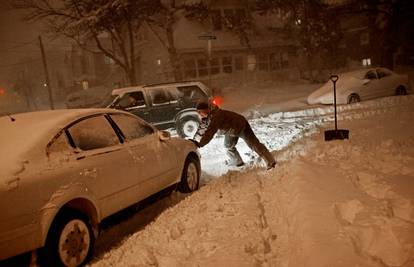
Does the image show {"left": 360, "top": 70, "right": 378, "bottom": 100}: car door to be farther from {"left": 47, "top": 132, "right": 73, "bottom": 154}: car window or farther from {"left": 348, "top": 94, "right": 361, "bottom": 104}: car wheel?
{"left": 47, "top": 132, "right": 73, "bottom": 154}: car window

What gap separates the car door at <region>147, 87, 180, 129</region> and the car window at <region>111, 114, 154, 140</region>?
6.08 meters

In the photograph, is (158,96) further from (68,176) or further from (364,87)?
(364,87)

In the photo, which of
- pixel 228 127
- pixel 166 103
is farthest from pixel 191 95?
pixel 228 127

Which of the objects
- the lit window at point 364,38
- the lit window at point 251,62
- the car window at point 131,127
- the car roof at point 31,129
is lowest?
the car window at point 131,127

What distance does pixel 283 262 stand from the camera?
12.9ft

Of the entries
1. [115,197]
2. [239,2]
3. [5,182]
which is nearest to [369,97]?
[115,197]

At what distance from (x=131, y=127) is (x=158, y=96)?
667 centimetres

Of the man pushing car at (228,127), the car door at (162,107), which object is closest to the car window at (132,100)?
the car door at (162,107)

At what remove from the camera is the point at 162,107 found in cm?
1256

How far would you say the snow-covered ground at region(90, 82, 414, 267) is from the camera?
394cm

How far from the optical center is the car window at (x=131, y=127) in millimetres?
5754

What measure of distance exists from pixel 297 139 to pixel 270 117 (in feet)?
16.3

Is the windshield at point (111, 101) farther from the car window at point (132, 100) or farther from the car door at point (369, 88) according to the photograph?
the car door at point (369, 88)

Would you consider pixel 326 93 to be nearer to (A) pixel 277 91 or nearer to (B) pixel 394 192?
(A) pixel 277 91
